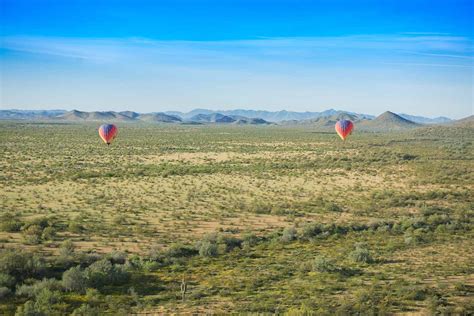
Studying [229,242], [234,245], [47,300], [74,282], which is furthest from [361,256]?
[47,300]

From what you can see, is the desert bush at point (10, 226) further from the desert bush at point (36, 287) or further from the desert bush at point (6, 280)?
the desert bush at point (36, 287)

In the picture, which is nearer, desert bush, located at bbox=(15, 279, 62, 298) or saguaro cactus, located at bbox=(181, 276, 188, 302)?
desert bush, located at bbox=(15, 279, 62, 298)

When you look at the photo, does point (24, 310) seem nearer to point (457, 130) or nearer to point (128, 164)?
point (128, 164)

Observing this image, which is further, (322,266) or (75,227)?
(75,227)

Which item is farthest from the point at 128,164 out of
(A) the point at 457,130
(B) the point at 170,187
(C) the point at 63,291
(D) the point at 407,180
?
(A) the point at 457,130

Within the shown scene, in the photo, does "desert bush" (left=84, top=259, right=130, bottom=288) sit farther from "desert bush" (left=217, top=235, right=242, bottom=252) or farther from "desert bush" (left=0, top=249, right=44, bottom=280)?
"desert bush" (left=217, top=235, right=242, bottom=252)

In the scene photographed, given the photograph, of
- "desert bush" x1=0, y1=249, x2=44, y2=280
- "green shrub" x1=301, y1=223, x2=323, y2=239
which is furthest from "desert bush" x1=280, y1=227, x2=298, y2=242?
"desert bush" x1=0, y1=249, x2=44, y2=280

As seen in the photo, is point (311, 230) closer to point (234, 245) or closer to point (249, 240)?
point (249, 240)

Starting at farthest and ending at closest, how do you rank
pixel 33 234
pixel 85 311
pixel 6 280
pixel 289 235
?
pixel 289 235 < pixel 33 234 < pixel 6 280 < pixel 85 311
